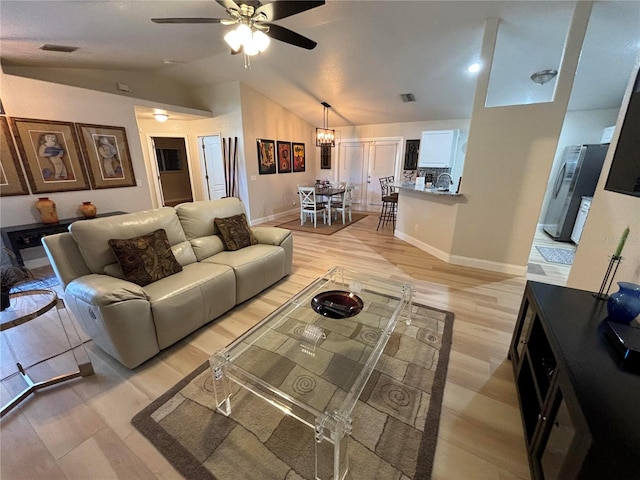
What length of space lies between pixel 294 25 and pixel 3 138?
3.91 metres

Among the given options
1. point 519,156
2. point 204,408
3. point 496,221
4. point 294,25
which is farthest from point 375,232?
point 204,408

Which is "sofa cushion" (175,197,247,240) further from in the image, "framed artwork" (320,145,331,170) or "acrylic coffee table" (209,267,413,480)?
"framed artwork" (320,145,331,170)

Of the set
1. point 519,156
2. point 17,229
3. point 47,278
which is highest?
point 519,156

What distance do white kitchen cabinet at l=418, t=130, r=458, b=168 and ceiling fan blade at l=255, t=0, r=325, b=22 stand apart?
514 centimetres

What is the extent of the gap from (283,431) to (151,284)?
1.48 metres

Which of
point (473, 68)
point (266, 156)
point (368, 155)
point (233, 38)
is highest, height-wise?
point (473, 68)

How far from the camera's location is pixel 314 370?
1673 millimetres

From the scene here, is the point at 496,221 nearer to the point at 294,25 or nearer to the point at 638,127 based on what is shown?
the point at 638,127

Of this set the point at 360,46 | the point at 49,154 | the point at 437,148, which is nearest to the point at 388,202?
the point at 437,148

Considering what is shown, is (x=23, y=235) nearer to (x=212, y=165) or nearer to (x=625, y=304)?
(x=212, y=165)

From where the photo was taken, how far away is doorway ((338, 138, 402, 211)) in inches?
280

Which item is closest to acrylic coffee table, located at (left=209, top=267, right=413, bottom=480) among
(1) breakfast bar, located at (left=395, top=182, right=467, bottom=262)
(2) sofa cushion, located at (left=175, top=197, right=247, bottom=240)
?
(2) sofa cushion, located at (left=175, top=197, right=247, bottom=240)

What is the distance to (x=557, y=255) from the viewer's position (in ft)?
13.1

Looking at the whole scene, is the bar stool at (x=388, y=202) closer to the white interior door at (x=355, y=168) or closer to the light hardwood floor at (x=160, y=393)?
the white interior door at (x=355, y=168)
